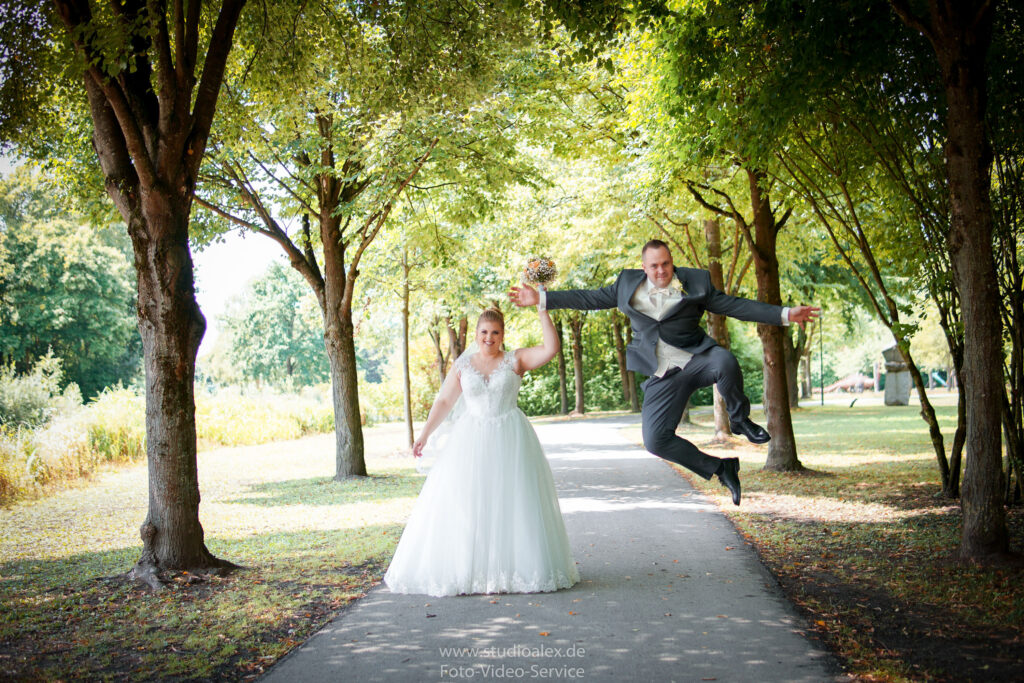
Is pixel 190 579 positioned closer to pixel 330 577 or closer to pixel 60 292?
pixel 330 577

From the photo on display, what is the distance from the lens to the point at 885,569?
7.60 metres

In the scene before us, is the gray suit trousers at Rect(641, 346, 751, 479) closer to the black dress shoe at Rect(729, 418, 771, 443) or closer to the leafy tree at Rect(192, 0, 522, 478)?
the black dress shoe at Rect(729, 418, 771, 443)

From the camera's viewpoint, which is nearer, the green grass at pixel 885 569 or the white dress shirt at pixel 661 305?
the green grass at pixel 885 569

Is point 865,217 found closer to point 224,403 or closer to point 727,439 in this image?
point 727,439

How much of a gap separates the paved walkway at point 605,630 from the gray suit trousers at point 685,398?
116 centimetres

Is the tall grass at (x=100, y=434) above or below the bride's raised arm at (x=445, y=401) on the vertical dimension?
below

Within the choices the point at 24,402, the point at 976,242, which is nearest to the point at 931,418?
the point at 976,242

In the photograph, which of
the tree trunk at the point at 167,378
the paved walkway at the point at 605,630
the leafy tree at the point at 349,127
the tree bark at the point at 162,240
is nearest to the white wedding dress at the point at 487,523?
the paved walkway at the point at 605,630

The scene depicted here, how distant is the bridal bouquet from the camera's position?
670cm

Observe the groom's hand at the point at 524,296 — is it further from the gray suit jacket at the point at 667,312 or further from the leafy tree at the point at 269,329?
the leafy tree at the point at 269,329

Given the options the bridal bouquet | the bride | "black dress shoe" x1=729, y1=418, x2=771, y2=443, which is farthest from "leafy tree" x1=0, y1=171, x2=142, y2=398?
"black dress shoe" x1=729, y1=418, x2=771, y2=443

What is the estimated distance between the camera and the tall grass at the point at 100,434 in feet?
49.0

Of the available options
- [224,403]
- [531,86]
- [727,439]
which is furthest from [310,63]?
[224,403]

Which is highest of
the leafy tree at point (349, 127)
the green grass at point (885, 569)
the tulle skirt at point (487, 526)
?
the leafy tree at point (349, 127)
